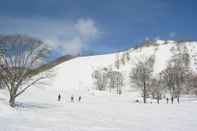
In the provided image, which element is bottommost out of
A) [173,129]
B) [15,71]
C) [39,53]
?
[173,129]

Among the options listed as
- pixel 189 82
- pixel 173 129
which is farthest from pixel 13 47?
pixel 189 82

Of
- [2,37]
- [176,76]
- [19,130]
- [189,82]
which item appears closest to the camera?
[19,130]

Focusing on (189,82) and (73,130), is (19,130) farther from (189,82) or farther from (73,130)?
(189,82)

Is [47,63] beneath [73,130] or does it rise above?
above

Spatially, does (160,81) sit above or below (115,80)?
below

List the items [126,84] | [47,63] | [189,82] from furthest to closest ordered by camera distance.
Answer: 1. [126,84]
2. [189,82]
3. [47,63]

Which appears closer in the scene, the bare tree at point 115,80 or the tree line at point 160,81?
the tree line at point 160,81

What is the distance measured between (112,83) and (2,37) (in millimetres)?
120019

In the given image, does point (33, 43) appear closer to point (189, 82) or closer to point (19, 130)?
point (19, 130)

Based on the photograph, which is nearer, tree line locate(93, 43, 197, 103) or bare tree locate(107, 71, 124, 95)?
tree line locate(93, 43, 197, 103)

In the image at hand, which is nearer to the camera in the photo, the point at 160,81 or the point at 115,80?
the point at 160,81

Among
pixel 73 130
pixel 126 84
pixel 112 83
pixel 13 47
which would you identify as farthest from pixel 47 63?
pixel 126 84

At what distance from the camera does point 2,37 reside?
35.7m

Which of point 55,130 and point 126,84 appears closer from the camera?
point 55,130
